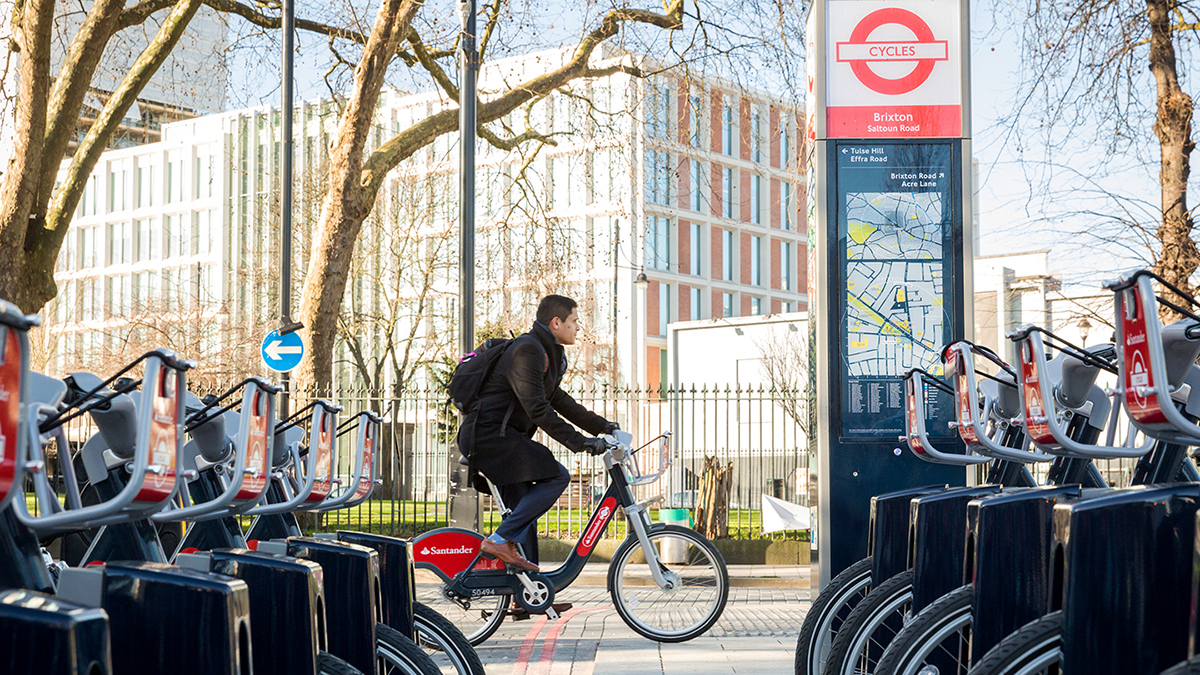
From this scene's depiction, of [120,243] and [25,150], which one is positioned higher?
[120,243]

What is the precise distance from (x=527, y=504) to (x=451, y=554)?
530 mm

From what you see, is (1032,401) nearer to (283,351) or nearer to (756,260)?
(283,351)

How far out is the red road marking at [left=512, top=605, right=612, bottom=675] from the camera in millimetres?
6789

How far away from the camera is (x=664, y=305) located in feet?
226

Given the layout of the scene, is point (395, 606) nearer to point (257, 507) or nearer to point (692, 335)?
point (257, 507)

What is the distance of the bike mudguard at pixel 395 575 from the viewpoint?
178 inches

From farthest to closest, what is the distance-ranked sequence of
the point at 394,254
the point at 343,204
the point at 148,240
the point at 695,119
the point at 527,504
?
the point at 148,240 < the point at 394,254 < the point at 695,119 < the point at 343,204 < the point at 527,504

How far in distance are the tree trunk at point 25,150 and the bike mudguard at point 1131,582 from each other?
1163 centimetres

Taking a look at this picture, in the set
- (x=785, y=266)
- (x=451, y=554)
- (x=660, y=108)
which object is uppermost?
(x=785, y=266)

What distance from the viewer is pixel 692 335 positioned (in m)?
52.6

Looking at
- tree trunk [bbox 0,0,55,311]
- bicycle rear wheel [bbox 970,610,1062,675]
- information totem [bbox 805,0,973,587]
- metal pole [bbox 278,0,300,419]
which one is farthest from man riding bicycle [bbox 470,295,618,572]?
metal pole [bbox 278,0,300,419]

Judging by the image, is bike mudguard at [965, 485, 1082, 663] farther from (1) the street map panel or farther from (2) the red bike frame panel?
(1) the street map panel

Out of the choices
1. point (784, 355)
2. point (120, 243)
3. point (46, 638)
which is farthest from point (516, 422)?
point (120, 243)

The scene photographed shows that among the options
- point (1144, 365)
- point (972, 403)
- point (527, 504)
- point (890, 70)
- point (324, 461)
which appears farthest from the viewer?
point (527, 504)
